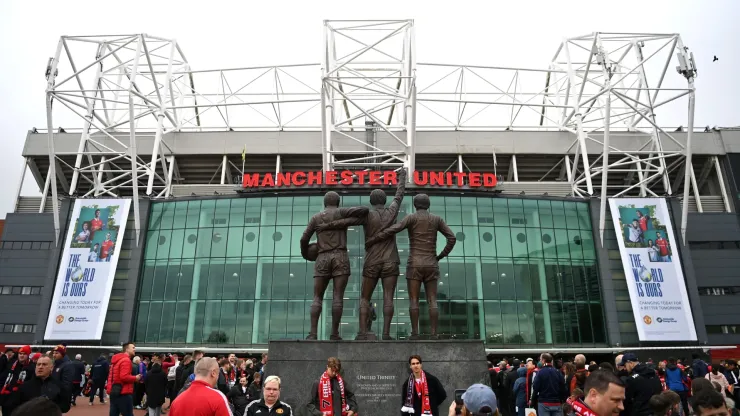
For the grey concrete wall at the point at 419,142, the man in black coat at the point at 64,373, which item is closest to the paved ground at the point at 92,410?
the man in black coat at the point at 64,373

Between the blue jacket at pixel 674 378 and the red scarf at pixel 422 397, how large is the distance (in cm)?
960

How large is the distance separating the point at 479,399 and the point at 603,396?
3.10 ft

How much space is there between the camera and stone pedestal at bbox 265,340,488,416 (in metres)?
10.6

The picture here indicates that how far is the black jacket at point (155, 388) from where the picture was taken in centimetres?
1218

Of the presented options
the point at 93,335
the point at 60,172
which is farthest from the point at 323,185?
the point at 60,172

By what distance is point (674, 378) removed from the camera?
14.1 metres

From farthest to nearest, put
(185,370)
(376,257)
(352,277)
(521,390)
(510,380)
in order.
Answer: (352,277), (510,380), (521,390), (376,257), (185,370)

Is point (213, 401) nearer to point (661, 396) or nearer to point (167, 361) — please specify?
point (661, 396)

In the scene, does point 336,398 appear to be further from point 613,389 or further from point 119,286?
point 119,286

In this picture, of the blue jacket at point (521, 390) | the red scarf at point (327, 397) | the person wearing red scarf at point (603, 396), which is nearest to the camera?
the person wearing red scarf at point (603, 396)

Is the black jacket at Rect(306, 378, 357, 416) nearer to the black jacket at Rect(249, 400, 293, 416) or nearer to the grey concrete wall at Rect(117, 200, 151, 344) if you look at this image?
the black jacket at Rect(249, 400, 293, 416)

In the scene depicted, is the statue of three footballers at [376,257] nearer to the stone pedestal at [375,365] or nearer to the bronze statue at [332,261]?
the bronze statue at [332,261]

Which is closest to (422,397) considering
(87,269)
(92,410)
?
(92,410)

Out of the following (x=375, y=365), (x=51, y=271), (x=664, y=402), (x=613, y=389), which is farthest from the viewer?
(x=51, y=271)
